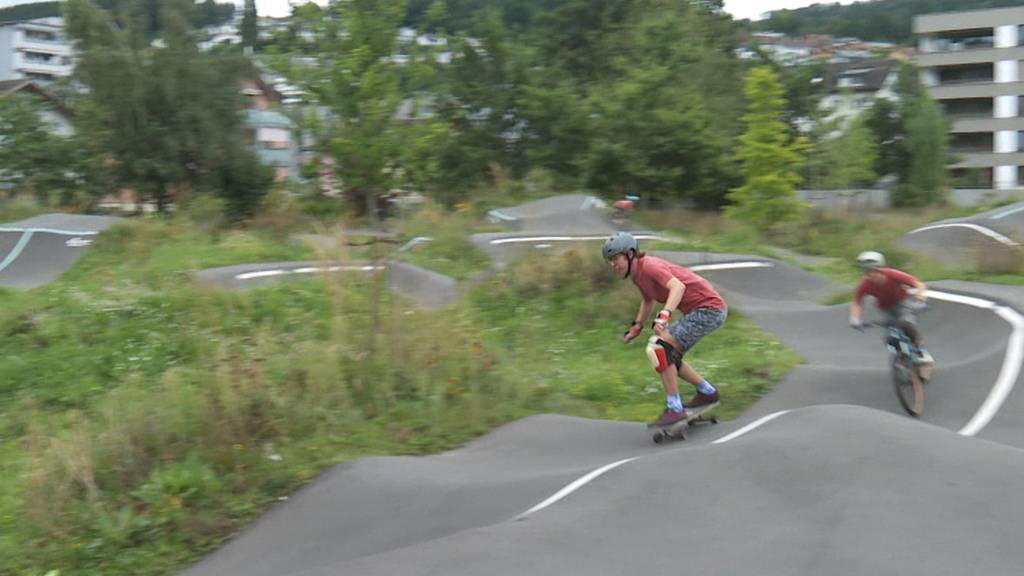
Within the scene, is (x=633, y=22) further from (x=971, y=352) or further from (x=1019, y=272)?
(x=971, y=352)

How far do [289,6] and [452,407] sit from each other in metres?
17.2

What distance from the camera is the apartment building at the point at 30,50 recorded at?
112 metres

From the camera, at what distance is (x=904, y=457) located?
6.04 m

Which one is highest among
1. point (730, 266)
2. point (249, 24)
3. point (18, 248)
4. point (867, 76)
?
point (249, 24)

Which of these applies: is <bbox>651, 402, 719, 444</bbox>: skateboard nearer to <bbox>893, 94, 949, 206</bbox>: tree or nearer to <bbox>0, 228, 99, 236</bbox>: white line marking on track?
<bbox>0, 228, 99, 236</bbox>: white line marking on track

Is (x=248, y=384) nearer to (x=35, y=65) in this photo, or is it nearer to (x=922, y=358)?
(x=922, y=358)

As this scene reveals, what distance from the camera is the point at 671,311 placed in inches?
324

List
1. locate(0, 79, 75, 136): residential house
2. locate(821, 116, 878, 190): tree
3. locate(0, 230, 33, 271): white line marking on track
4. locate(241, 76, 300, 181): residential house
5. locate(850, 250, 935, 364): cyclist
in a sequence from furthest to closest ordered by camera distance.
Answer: locate(821, 116, 878, 190): tree
locate(0, 79, 75, 136): residential house
locate(241, 76, 300, 181): residential house
locate(0, 230, 33, 271): white line marking on track
locate(850, 250, 935, 364): cyclist

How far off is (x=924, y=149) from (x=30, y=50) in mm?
97777

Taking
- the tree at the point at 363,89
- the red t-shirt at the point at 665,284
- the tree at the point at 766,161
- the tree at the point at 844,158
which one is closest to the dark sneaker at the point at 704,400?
the red t-shirt at the point at 665,284

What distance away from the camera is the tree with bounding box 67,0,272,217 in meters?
38.3

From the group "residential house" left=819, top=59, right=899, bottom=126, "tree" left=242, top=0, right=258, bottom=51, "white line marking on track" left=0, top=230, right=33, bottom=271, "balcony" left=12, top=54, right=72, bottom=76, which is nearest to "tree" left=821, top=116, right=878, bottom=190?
"tree" left=242, top=0, right=258, bottom=51

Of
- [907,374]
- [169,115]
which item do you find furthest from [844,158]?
[907,374]

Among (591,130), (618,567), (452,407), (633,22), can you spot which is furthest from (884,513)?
(633,22)
